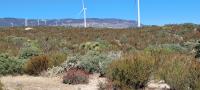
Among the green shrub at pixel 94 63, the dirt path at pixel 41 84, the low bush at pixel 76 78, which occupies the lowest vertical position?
the dirt path at pixel 41 84

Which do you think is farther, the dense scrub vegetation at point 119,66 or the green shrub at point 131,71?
the green shrub at point 131,71

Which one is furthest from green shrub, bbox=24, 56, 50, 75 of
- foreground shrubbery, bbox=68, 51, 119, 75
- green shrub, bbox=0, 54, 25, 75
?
foreground shrubbery, bbox=68, 51, 119, 75

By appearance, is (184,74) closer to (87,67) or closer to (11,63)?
(87,67)

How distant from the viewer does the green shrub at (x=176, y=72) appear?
12.1 meters

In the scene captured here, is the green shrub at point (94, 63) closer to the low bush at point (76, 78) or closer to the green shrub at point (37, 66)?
the green shrub at point (37, 66)

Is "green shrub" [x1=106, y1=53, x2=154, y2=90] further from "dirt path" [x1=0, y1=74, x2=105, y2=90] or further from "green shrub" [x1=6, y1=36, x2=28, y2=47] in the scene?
"green shrub" [x1=6, y1=36, x2=28, y2=47]

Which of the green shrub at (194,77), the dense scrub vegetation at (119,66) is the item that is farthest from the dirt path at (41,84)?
the green shrub at (194,77)

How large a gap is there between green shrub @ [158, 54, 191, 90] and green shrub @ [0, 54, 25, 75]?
6.21m

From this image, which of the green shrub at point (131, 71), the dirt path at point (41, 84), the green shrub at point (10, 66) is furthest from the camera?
the green shrub at point (10, 66)

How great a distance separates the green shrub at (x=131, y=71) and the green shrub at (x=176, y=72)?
1.26 ft

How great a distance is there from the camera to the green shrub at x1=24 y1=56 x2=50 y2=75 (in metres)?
17.6

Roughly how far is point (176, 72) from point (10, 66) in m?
7.33

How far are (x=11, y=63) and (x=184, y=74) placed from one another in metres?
7.91

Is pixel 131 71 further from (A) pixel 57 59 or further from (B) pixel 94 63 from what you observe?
(A) pixel 57 59
